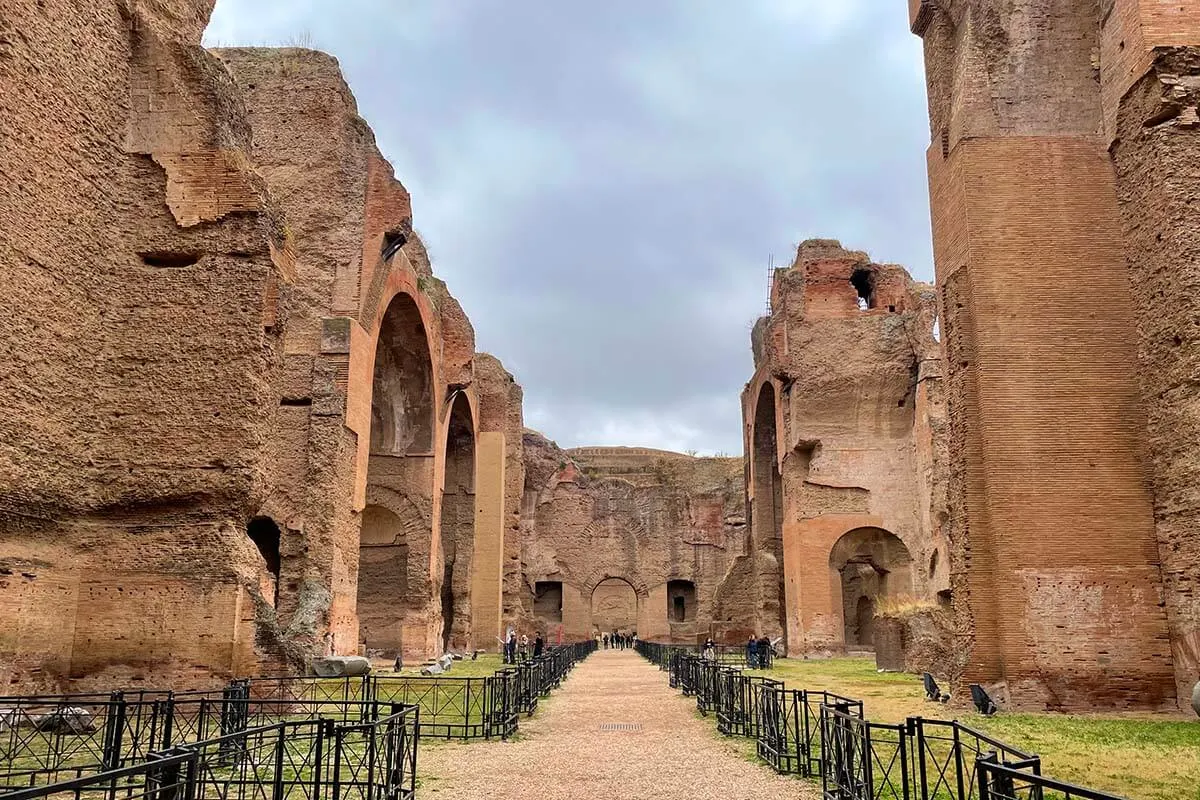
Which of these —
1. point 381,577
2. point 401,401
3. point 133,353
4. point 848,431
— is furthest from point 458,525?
point 133,353

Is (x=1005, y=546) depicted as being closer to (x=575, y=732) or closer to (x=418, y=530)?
(x=575, y=732)

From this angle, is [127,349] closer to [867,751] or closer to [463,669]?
[867,751]

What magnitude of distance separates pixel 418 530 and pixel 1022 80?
14971 mm

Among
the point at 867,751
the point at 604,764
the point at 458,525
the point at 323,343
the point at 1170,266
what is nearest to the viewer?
the point at 867,751

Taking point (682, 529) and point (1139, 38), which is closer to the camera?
point (1139, 38)

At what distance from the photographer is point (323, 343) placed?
16.2m

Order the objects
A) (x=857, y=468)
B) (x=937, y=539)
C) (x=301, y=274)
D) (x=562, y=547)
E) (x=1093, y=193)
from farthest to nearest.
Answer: (x=562, y=547) < (x=857, y=468) < (x=937, y=539) < (x=301, y=274) < (x=1093, y=193)

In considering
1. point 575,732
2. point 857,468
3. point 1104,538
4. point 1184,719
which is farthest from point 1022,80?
point 857,468

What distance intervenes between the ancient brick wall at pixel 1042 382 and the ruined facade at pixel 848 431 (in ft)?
38.0

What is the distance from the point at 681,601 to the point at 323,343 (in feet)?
92.5

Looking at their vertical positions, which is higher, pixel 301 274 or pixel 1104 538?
pixel 301 274

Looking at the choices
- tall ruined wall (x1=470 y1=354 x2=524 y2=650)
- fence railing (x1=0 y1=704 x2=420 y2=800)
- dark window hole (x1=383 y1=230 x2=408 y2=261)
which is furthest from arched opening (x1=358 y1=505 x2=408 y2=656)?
fence railing (x1=0 y1=704 x2=420 y2=800)

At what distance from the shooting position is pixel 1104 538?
38.0 ft

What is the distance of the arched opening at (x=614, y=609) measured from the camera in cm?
4428
